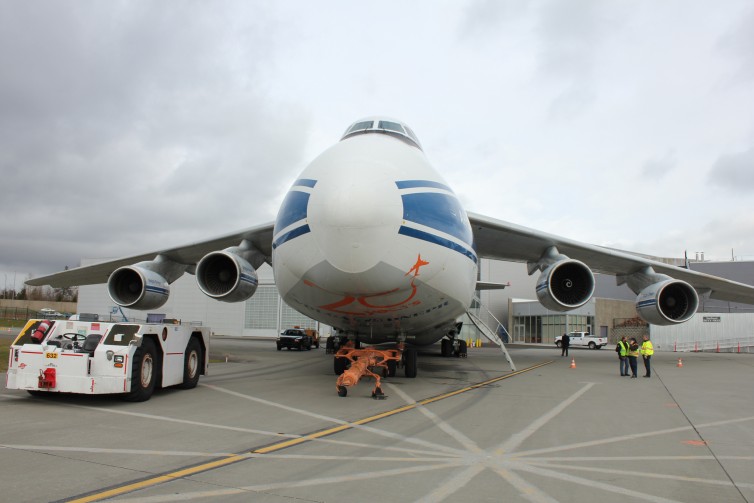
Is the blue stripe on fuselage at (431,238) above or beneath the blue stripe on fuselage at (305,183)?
beneath

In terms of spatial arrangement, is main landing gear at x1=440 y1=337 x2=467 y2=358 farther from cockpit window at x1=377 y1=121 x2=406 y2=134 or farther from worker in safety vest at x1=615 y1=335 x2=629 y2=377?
cockpit window at x1=377 y1=121 x2=406 y2=134

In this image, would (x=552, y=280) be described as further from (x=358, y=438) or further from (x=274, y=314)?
(x=274, y=314)

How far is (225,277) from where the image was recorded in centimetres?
1252

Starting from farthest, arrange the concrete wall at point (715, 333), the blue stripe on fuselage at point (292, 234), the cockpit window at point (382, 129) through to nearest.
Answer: the concrete wall at point (715, 333), the cockpit window at point (382, 129), the blue stripe on fuselage at point (292, 234)

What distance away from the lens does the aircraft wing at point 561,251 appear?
1405 centimetres

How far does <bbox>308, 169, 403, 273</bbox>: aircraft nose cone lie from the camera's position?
6.80m

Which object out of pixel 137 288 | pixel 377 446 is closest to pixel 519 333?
pixel 137 288

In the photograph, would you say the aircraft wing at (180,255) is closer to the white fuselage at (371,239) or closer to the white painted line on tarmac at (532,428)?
the white fuselage at (371,239)

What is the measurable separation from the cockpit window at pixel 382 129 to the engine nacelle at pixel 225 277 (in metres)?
3.94

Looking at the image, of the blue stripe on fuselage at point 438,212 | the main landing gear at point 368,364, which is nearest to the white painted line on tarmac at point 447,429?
the main landing gear at point 368,364

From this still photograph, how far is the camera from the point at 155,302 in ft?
45.5

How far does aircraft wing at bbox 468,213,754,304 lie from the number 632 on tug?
792cm

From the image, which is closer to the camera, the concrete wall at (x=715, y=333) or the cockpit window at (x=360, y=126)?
the cockpit window at (x=360, y=126)

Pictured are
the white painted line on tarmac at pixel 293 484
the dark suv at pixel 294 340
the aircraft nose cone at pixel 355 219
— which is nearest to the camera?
the white painted line on tarmac at pixel 293 484
